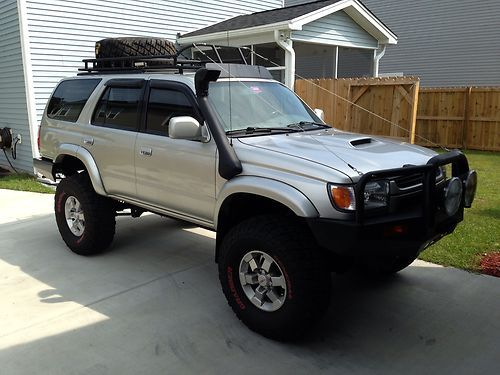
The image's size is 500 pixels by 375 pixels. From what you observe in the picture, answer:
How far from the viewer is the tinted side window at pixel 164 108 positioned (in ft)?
13.9

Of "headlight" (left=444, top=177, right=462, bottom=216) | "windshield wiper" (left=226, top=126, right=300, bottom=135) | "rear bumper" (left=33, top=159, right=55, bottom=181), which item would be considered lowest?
"rear bumper" (left=33, top=159, right=55, bottom=181)

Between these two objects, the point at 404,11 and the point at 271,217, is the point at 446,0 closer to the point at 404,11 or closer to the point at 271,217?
the point at 404,11

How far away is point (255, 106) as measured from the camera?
435 cm

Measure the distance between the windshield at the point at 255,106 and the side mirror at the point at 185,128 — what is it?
24 cm

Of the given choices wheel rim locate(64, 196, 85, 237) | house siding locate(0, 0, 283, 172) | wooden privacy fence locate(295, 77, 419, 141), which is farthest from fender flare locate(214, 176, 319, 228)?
wooden privacy fence locate(295, 77, 419, 141)

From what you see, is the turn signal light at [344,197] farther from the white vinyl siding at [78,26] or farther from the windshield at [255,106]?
the white vinyl siding at [78,26]

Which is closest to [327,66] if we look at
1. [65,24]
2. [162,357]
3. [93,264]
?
[65,24]

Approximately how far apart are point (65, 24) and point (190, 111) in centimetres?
766

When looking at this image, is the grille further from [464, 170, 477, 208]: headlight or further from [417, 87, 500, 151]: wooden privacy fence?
[417, 87, 500, 151]: wooden privacy fence

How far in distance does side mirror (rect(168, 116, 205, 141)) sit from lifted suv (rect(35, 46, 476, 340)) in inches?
0.4

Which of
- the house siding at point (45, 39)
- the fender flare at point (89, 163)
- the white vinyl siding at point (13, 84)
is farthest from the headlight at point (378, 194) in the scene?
the white vinyl siding at point (13, 84)

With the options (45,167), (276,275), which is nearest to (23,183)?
(45,167)

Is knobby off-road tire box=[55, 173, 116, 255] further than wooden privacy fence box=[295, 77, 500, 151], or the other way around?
wooden privacy fence box=[295, 77, 500, 151]

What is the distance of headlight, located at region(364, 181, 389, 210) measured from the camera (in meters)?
3.21
